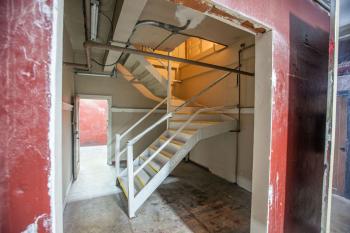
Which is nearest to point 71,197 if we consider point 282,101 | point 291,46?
point 282,101

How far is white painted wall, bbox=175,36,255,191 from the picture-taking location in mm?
3488

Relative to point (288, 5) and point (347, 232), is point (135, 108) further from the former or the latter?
point (347, 232)

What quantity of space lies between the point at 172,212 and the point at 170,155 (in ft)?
3.12

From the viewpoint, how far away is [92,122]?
8.55 m

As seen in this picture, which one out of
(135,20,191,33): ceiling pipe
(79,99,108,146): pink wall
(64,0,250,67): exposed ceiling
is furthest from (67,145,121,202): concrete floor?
(79,99,108,146): pink wall

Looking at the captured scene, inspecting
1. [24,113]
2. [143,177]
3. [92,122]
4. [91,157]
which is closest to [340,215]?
[143,177]

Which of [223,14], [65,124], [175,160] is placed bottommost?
[175,160]

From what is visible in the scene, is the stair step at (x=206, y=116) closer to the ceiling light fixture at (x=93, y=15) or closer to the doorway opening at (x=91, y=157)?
the doorway opening at (x=91, y=157)

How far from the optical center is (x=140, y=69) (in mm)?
4062

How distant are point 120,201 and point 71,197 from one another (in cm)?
91

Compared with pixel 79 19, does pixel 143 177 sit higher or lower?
lower

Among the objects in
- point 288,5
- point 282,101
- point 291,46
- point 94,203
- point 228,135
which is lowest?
point 94,203

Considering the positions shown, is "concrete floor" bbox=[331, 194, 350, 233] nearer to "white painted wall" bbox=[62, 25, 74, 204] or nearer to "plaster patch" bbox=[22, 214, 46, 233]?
"plaster patch" bbox=[22, 214, 46, 233]

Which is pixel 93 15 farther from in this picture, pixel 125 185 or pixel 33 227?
pixel 125 185
